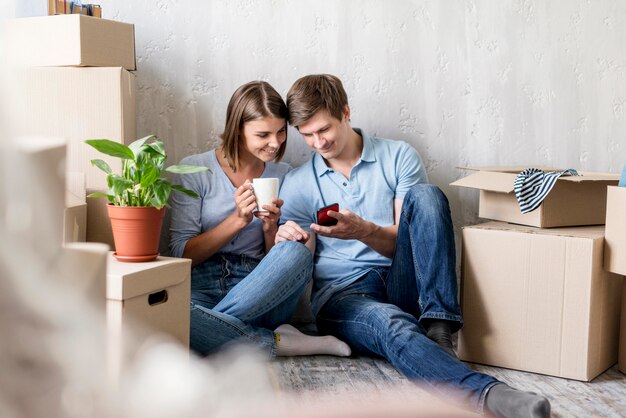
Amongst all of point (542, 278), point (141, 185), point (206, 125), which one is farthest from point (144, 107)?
point (542, 278)

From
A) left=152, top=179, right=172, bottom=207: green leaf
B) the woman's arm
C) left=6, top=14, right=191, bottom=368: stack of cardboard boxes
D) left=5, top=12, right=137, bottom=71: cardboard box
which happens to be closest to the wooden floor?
the woman's arm

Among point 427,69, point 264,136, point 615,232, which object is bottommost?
point 615,232

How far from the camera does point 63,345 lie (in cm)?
32

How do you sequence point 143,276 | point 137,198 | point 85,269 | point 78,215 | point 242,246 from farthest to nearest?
1. point 242,246
2. point 78,215
3. point 137,198
4. point 143,276
5. point 85,269

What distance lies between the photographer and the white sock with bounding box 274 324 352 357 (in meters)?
1.82

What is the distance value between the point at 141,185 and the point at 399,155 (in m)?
0.86

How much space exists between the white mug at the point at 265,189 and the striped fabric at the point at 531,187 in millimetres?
631

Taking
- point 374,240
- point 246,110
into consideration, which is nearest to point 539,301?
point 374,240

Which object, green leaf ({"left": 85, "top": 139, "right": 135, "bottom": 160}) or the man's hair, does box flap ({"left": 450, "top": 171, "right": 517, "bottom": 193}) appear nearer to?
the man's hair

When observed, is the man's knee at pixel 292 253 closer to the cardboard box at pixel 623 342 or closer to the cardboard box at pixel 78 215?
the cardboard box at pixel 78 215

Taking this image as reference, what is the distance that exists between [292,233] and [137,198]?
1.69 ft

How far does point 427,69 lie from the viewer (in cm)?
222

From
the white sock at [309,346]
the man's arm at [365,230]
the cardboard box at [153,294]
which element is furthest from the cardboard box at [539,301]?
the cardboard box at [153,294]

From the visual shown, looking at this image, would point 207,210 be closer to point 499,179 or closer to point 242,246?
point 242,246
